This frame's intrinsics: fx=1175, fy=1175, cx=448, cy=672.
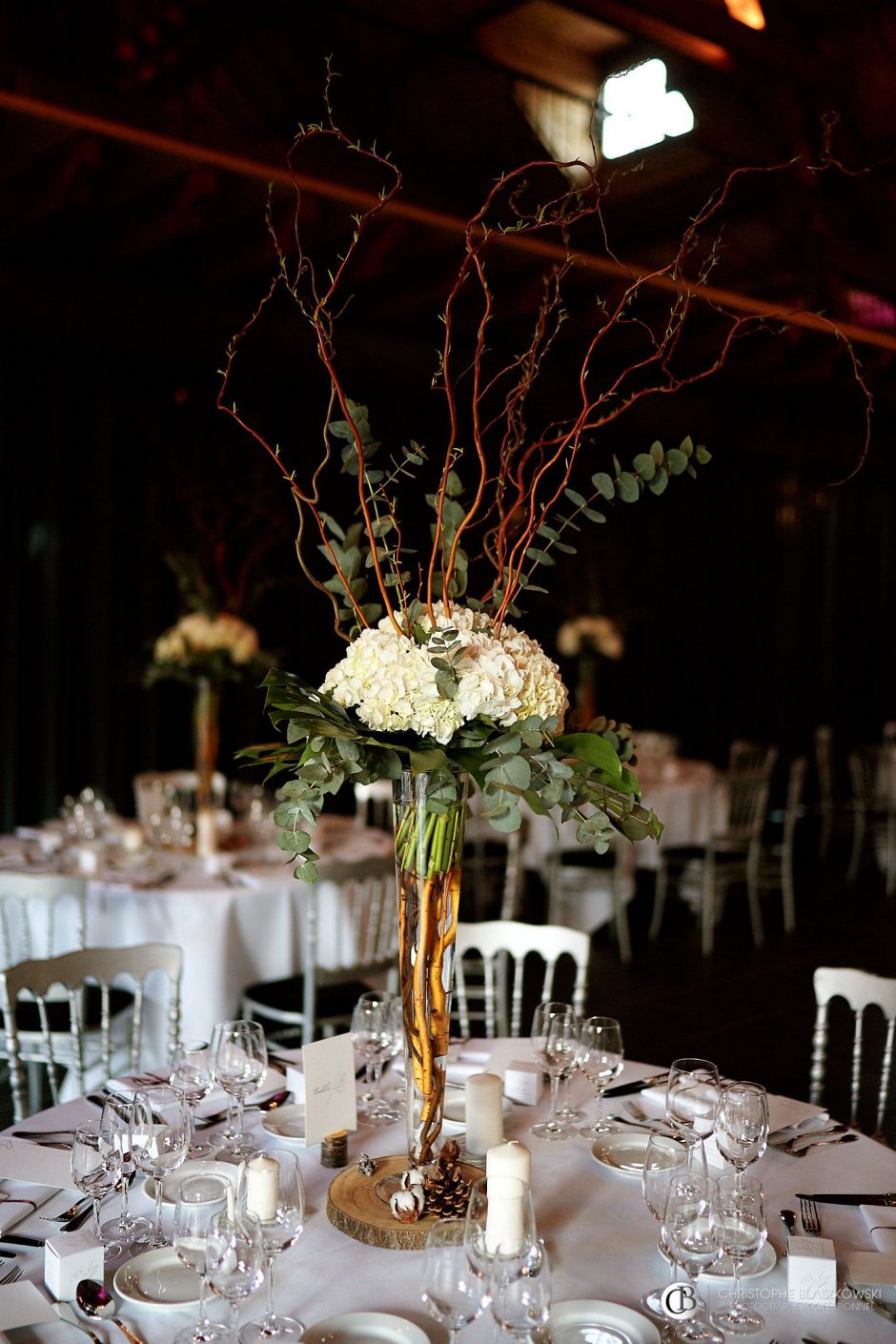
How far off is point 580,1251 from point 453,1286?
0.43 metres

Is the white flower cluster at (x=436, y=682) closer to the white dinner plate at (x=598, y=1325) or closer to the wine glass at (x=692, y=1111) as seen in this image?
the wine glass at (x=692, y=1111)

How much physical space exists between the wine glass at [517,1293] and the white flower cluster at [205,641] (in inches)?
143

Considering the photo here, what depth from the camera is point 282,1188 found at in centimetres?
156

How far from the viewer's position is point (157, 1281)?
158 cm

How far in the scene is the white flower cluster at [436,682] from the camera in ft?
5.63

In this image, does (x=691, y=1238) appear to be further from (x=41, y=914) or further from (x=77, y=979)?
(x=41, y=914)

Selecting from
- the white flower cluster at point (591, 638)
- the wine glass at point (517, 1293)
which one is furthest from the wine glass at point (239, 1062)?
the white flower cluster at point (591, 638)

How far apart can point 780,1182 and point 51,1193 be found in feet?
3.92

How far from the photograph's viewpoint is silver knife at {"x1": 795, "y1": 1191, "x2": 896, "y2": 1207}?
6.17 ft

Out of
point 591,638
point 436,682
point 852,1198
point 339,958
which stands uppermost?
point 591,638

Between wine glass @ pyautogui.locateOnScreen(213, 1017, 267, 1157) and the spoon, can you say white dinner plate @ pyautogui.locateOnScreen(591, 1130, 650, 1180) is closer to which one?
wine glass @ pyautogui.locateOnScreen(213, 1017, 267, 1157)

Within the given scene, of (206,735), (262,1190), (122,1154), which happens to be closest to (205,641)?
(206,735)

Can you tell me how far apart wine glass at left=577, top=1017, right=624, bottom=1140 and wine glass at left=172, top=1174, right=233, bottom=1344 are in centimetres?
86

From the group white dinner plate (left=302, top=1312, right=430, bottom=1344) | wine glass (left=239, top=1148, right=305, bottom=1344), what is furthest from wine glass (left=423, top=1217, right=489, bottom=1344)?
wine glass (left=239, top=1148, right=305, bottom=1344)
